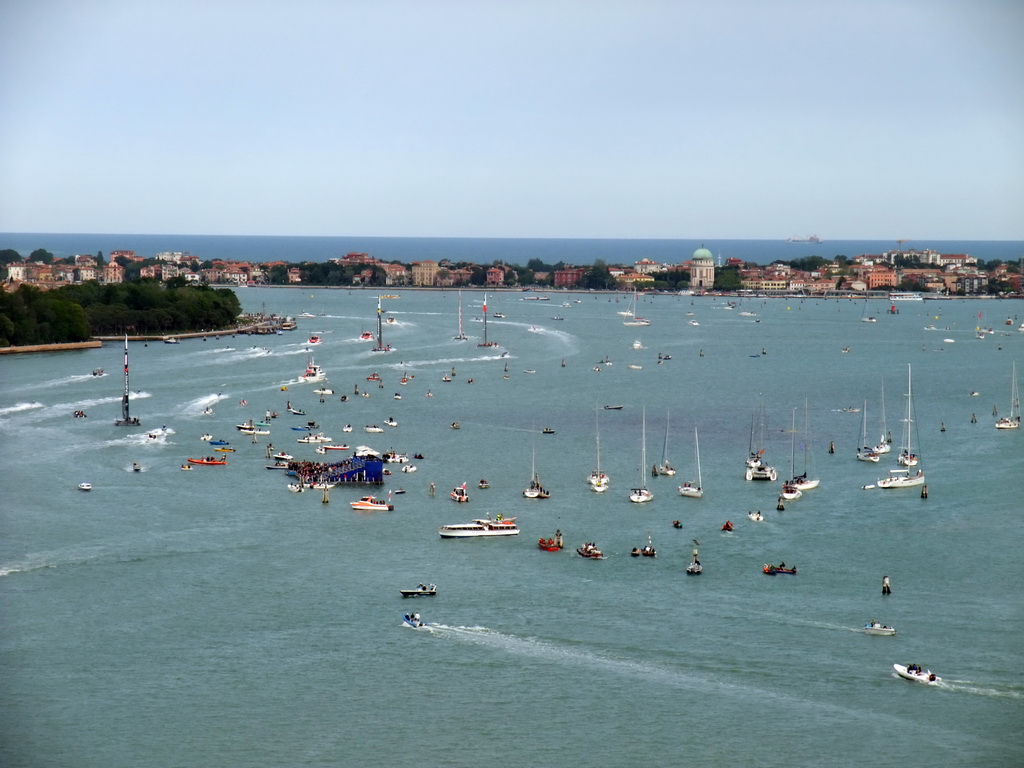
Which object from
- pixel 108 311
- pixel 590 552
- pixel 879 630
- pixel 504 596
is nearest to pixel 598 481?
pixel 590 552

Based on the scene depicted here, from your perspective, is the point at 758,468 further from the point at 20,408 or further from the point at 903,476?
the point at 20,408

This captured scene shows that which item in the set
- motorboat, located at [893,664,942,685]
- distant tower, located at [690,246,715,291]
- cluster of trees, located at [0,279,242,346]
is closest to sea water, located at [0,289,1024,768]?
motorboat, located at [893,664,942,685]

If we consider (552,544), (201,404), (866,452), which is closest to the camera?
(552,544)

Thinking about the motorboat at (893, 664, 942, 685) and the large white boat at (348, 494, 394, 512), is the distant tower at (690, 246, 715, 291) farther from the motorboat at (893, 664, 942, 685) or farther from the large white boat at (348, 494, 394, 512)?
the motorboat at (893, 664, 942, 685)

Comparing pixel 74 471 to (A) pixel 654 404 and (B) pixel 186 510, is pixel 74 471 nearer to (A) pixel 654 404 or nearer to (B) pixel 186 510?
(B) pixel 186 510

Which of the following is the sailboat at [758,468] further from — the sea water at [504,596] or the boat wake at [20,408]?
the boat wake at [20,408]

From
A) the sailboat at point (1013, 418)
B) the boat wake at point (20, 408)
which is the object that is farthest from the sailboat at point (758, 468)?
the boat wake at point (20, 408)

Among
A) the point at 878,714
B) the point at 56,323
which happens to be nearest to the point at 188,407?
the point at 56,323
